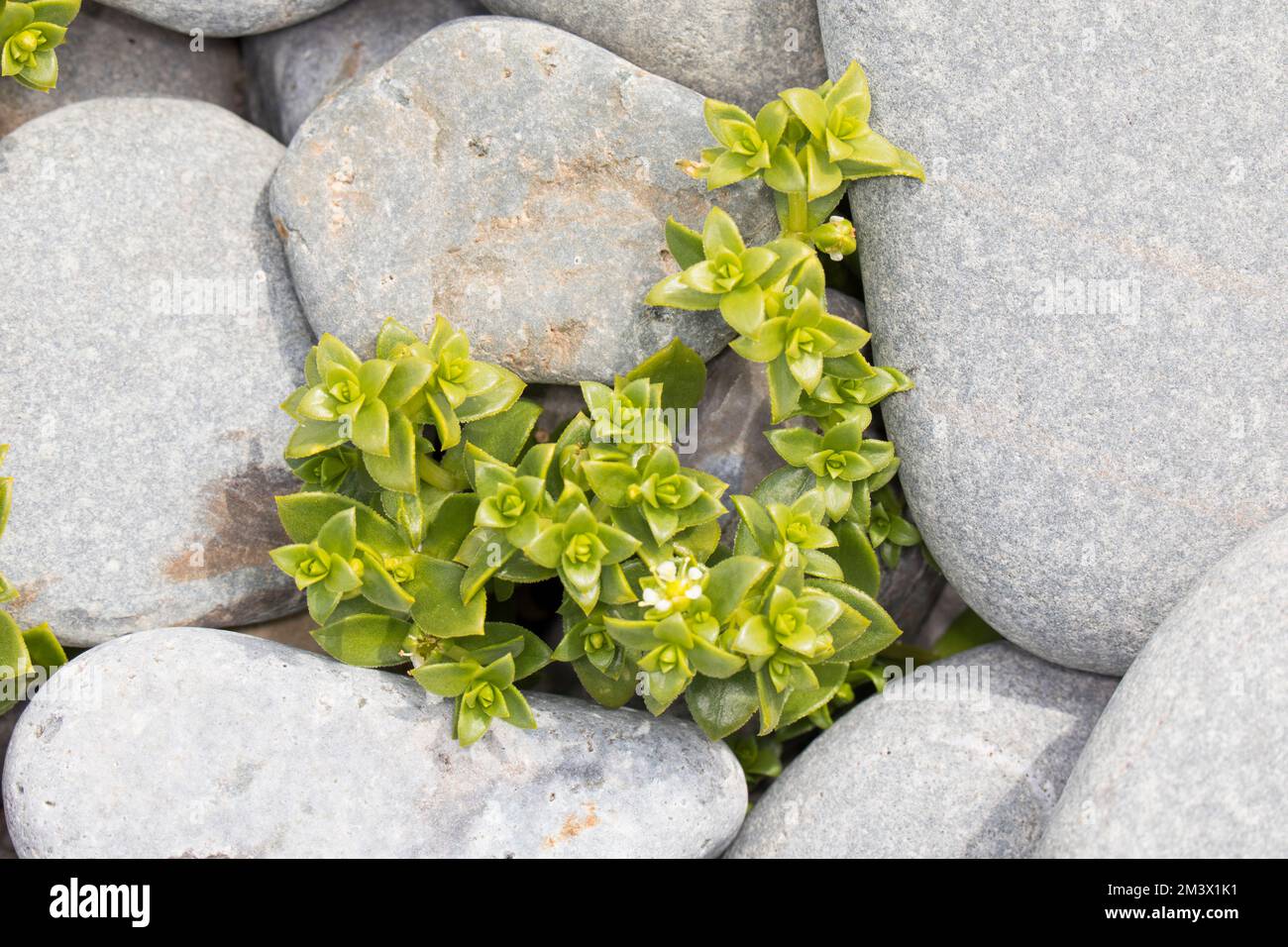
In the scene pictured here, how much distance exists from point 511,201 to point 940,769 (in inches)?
71.0

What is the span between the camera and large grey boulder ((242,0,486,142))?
3.59 m

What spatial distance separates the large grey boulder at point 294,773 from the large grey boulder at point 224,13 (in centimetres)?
169

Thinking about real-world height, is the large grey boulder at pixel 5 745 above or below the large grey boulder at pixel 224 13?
below

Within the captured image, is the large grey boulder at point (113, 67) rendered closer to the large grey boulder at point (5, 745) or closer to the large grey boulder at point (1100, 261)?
the large grey boulder at point (5, 745)

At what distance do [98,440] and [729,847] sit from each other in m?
1.99

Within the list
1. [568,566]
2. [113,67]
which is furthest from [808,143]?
[113,67]

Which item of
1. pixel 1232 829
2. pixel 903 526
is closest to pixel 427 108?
pixel 903 526

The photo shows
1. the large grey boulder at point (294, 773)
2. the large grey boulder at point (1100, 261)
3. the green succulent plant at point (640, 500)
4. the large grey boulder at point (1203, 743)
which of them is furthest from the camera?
the large grey boulder at point (1100, 261)

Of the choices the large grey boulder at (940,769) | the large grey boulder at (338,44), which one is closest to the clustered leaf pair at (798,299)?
the large grey boulder at (940,769)

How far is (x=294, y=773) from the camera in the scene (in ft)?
9.21

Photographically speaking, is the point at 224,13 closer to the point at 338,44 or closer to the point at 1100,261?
the point at 338,44

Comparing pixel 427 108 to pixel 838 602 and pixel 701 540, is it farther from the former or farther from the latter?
pixel 838 602

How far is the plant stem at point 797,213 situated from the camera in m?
2.94

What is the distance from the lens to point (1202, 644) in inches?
106
